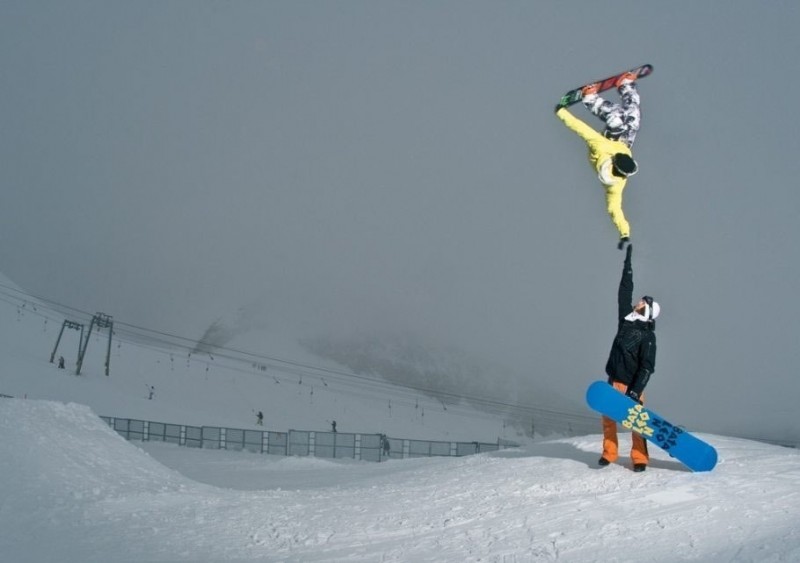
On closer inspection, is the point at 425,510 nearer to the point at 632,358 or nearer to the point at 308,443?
the point at 632,358

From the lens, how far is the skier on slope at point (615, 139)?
12.0m

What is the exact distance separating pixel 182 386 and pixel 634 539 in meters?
70.0

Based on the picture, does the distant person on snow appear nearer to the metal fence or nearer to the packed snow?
the packed snow

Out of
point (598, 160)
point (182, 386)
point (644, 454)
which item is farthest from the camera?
point (182, 386)

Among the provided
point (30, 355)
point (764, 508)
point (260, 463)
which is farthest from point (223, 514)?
point (30, 355)

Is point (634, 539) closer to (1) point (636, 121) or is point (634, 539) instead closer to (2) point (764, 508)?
(2) point (764, 508)

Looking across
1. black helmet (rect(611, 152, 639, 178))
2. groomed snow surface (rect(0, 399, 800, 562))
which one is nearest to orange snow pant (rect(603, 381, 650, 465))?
groomed snow surface (rect(0, 399, 800, 562))

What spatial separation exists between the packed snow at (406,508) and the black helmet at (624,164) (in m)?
4.34

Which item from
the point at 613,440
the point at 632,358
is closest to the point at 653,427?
the point at 613,440

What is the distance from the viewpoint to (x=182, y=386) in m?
74.2

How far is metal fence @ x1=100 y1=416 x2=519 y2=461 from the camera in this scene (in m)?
35.6

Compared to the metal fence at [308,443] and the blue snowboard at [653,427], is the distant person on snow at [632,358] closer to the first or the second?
the blue snowboard at [653,427]

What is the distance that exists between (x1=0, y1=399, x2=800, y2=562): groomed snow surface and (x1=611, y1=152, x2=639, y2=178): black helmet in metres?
4.34

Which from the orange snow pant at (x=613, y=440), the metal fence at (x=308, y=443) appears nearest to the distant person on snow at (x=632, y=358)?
the orange snow pant at (x=613, y=440)
